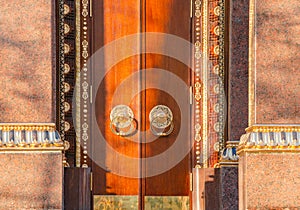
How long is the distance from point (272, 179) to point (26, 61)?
3.16m

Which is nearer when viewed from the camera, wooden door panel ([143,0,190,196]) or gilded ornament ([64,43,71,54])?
gilded ornament ([64,43,71,54])

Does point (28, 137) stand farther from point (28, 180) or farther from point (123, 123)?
point (123, 123)

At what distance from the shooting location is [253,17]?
34.6ft

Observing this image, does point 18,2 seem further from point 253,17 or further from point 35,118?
point 253,17

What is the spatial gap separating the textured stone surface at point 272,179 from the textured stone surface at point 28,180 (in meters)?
2.23

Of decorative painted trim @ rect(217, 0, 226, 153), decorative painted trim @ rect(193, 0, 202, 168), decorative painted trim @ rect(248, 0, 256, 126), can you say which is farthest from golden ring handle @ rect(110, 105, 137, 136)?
decorative painted trim @ rect(248, 0, 256, 126)

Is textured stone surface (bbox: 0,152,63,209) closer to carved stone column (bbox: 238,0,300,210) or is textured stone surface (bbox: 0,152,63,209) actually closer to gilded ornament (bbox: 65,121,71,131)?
gilded ornament (bbox: 65,121,71,131)

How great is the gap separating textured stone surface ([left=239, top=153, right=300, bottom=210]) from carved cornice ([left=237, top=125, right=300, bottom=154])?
0.07m

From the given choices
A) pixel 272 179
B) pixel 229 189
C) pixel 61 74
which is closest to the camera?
pixel 272 179

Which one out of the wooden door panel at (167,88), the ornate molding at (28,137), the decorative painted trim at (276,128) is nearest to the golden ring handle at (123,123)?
the wooden door panel at (167,88)

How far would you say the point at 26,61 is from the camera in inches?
422

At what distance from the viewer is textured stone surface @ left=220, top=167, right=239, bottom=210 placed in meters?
11.5

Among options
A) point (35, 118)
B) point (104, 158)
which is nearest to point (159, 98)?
point (104, 158)

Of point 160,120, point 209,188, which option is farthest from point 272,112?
point 160,120
